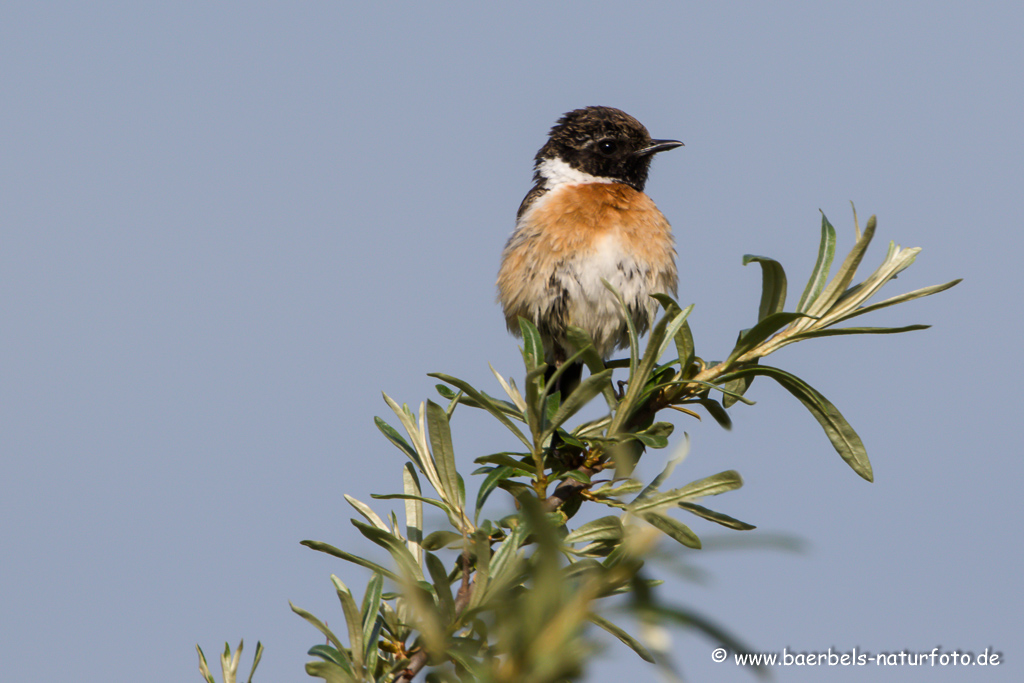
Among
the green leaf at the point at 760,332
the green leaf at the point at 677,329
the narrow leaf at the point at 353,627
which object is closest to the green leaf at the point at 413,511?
the narrow leaf at the point at 353,627

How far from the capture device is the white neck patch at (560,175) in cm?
604

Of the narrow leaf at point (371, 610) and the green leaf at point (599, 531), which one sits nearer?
the narrow leaf at point (371, 610)

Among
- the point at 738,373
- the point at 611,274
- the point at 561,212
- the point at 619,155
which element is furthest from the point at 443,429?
the point at 619,155

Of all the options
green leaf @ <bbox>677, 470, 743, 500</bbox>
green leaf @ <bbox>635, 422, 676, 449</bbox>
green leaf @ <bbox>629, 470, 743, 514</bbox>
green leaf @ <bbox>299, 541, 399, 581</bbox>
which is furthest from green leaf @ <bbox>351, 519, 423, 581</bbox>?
green leaf @ <bbox>635, 422, 676, 449</bbox>

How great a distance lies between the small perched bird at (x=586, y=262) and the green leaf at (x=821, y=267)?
238cm

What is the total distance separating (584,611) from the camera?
0.84m

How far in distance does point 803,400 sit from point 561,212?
3.27m

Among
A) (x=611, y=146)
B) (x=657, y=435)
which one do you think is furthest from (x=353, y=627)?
(x=611, y=146)

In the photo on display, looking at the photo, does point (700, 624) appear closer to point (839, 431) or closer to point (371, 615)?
point (371, 615)

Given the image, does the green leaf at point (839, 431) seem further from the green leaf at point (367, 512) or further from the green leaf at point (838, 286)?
the green leaf at point (367, 512)

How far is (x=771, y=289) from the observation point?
8.07 ft

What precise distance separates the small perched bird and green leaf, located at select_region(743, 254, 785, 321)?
8.27ft

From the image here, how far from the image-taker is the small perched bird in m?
5.17

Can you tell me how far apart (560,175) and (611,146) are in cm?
39
